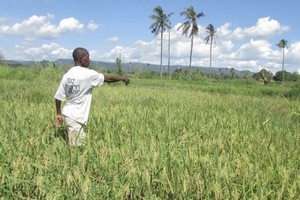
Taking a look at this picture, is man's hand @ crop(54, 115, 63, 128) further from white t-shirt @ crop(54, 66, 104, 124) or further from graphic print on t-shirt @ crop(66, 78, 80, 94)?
graphic print on t-shirt @ crop(66, 78, 80, 94)

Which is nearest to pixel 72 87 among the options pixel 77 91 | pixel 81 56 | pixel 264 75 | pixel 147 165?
pixel 77 91

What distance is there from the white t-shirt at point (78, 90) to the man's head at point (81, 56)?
63 millimetres

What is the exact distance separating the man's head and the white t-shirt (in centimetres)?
6

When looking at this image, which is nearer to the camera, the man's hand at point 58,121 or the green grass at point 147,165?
the green grass at point 147,165

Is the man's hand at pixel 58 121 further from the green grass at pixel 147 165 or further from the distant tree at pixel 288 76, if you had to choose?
the distant tree at pixel 288 76

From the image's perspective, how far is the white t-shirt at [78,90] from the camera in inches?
177

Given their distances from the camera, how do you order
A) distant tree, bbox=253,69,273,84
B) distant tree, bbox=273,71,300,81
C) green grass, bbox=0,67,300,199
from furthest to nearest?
1. distant tree, bbox=273,71,300,81
2. distant tree, bbox=253,69,273,84
3. green grass, bbox=0,67,300,199

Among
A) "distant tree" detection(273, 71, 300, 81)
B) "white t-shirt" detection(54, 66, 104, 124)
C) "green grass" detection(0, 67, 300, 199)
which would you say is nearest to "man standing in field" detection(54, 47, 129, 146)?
"white t-shirt" detection(54, 66, 104, 124)

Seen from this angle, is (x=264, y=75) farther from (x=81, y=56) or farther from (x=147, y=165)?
(x=147, y=165)

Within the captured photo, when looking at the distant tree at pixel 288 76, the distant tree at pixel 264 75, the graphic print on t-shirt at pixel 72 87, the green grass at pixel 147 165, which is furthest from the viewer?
the distant tree at pixel 288 76

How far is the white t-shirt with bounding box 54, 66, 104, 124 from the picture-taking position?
4500 millimetres

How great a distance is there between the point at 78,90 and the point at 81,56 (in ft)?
1.25

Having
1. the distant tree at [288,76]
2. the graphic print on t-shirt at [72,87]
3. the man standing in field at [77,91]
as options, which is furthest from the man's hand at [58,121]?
the distant tree at [288,76]

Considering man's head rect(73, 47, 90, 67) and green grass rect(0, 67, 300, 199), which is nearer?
green grass rect(0, 67, 300, 199)
